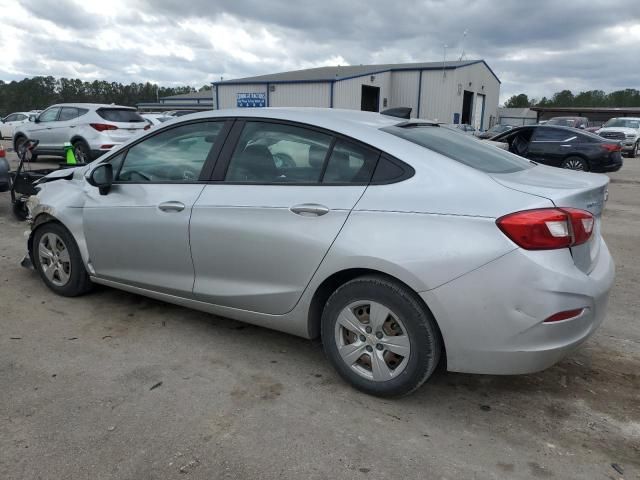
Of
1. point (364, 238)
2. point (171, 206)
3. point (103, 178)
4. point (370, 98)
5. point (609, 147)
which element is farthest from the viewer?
point (370, 98)

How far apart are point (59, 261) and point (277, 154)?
2.30 m

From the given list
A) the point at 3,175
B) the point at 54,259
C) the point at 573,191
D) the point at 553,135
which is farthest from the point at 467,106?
the point at 573,191

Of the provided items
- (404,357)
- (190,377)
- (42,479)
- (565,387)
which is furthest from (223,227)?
(565,387)

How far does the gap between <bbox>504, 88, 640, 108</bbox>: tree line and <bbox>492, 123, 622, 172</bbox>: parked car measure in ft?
331

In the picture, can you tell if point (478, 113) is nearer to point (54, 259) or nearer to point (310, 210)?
point (54, 259)

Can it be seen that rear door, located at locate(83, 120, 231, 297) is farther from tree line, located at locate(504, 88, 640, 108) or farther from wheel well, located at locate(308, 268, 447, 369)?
tree line, located at locate(504, 88, 640, 108)

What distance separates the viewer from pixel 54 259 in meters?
4.35

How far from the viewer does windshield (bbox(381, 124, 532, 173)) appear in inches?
117

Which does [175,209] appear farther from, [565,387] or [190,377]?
[565,387]

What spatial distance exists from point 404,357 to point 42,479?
5.97 ft

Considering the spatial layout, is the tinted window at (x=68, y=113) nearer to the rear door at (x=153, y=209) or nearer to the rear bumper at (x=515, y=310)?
the rear door at (x=153, y=209)

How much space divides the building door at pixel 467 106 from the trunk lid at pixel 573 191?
37878mm

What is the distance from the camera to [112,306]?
4281 mm

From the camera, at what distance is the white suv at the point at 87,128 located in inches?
491
